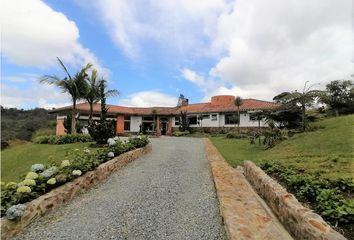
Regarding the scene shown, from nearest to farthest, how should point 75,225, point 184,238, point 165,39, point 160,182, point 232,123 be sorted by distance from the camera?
1. point 184,238
2. point 75,225
3. point 160,182
4. point 165,39
5. point 232,123

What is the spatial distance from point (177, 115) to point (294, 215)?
106 ft

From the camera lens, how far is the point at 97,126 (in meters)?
14.7

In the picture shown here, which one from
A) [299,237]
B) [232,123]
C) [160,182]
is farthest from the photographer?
[232,123]

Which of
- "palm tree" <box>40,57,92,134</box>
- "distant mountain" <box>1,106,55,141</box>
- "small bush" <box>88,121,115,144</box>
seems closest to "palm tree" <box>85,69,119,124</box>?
"palm tree" <box>40,57,92,134</box>

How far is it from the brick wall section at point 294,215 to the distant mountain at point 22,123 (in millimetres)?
24817

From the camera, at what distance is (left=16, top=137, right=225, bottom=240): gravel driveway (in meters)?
4.41

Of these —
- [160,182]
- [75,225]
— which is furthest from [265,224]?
[160,182]

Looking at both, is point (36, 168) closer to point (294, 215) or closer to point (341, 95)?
point (294, 215)

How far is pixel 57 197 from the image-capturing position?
18.3 ft

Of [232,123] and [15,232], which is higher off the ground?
[232,123]

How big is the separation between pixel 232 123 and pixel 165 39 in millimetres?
19182

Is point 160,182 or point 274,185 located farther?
point 160,182

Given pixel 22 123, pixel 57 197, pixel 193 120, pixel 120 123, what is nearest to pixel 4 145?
pixel 22 123

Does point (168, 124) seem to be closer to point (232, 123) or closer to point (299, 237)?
point (232, 123)
